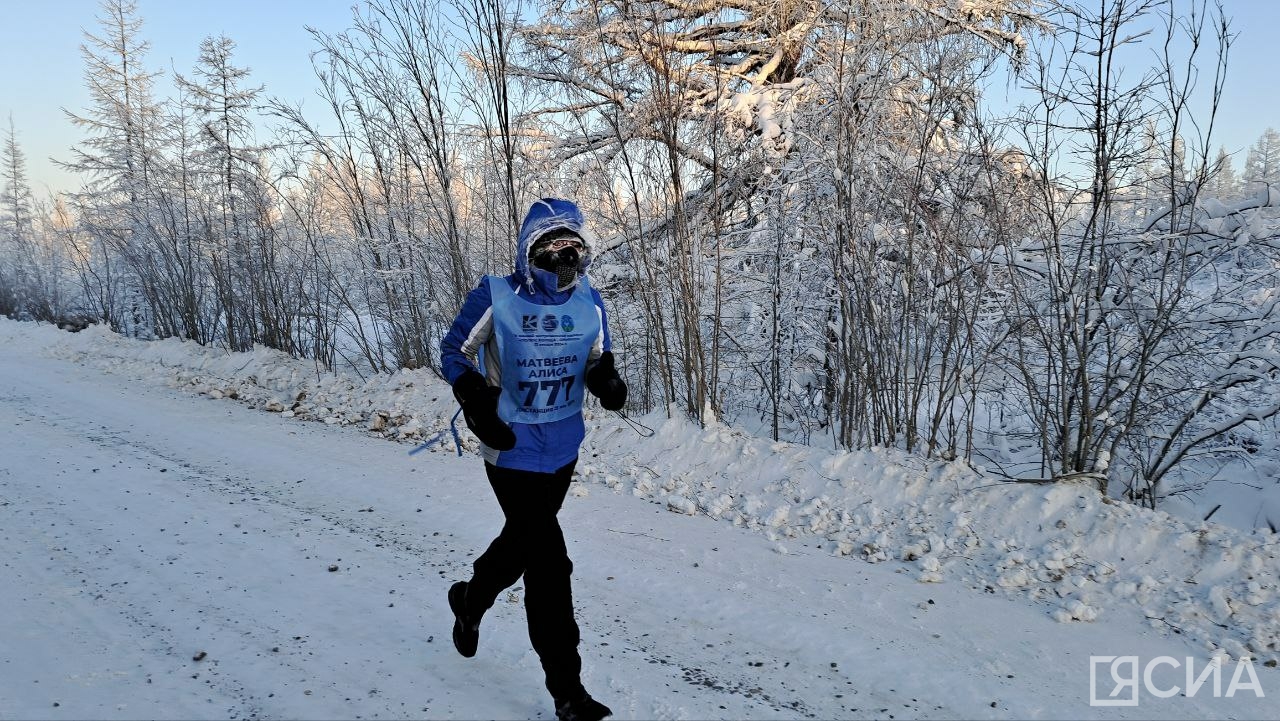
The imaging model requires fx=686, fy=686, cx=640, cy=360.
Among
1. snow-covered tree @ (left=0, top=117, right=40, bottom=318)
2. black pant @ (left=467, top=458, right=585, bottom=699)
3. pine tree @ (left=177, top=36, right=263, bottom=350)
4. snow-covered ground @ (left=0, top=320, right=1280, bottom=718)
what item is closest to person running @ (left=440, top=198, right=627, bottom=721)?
black pant @ (left=467, top=458, right=585, bottom=699)

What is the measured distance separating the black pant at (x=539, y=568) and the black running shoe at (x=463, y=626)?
0.35 ft

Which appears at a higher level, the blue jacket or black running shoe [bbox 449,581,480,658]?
the blue jacket

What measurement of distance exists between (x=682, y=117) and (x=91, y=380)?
10.3 meters

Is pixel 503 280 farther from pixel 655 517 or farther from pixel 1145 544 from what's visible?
pixel 1145 544

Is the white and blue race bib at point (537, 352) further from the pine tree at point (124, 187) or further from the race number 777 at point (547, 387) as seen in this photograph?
the pine tree at point (124, 187)

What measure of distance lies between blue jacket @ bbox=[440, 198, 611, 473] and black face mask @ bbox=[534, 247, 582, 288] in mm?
26

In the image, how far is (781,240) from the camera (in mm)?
7406

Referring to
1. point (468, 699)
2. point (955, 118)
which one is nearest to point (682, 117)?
point (955, 118)

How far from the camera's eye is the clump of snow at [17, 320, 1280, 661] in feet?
12.1

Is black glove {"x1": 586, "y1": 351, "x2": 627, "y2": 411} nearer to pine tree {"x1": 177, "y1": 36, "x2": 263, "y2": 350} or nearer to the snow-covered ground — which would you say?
the snow-covered ground

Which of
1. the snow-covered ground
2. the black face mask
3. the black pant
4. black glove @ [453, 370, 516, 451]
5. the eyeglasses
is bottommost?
the snow-covered ground

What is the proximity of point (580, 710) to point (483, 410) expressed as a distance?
3.82ft

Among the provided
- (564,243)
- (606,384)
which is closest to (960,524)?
(606,384)

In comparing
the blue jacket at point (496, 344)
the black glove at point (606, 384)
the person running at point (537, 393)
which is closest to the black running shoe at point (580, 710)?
the person running at point (537, 393)
